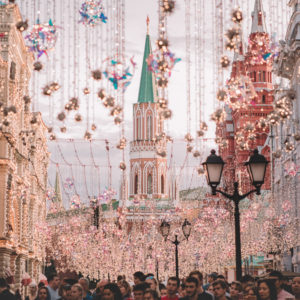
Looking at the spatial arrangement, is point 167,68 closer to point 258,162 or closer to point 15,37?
point 258,162

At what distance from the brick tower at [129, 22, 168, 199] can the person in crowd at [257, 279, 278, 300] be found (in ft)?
304

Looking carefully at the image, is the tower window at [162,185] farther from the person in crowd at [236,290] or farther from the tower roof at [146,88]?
the person in crowd at [236,290]

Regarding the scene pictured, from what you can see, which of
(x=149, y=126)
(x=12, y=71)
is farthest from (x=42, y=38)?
(x=149, y=126)

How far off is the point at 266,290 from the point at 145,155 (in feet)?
309

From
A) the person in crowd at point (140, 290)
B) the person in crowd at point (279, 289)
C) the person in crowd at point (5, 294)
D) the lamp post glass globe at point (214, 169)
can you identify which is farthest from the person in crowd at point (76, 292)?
the lamp post glass globe at point (214, 169)

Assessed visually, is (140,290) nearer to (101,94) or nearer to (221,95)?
(221,95)

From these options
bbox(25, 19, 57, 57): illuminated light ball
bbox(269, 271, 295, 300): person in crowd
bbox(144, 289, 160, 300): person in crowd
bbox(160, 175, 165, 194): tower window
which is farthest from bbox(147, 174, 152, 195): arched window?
bbox(144, 289, 160, 300): person in crowd

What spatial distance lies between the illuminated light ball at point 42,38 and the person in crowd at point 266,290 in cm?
745

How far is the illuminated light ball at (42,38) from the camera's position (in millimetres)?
15969

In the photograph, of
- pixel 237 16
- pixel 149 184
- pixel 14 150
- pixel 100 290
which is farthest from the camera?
pixel 149 184

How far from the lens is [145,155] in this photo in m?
105

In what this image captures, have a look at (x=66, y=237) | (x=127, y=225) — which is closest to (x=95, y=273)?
(x=66, y=237)

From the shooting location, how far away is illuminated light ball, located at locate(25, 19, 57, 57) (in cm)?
1597

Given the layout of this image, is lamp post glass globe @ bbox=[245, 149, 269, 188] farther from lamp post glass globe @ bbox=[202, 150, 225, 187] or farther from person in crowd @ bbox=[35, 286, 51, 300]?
person in crowd @ bbox=[35, 286, 51, 300]
